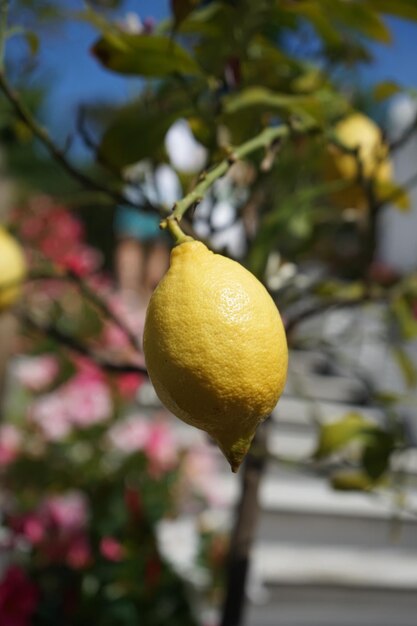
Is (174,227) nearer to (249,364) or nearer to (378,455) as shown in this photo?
(249,364)

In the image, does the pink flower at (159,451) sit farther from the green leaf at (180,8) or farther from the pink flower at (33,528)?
the green leaf at (180,8)

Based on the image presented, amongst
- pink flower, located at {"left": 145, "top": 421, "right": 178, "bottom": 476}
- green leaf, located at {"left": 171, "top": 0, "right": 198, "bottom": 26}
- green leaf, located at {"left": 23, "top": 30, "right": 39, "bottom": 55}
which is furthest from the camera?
pink flower, located at {"left": 145, "top": 421, "right": 178, "bottom": 476}

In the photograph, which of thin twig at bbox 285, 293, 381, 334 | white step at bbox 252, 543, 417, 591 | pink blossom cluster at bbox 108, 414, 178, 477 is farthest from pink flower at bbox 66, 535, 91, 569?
white step at bbox 252, 543, 417, 591

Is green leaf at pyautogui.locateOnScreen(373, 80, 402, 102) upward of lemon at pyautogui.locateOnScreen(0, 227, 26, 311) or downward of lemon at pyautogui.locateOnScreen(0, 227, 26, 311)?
upward

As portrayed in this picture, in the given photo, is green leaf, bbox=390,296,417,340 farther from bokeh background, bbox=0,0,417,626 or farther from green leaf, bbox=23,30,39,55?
green leaf, bbox=23,30,39,55

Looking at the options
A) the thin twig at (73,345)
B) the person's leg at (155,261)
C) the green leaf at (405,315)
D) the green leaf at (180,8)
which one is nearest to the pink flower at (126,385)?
the thin twig at (73,345)

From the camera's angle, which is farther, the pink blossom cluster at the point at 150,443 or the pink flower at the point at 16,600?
the pink blossom cluster at the point at 150,443
